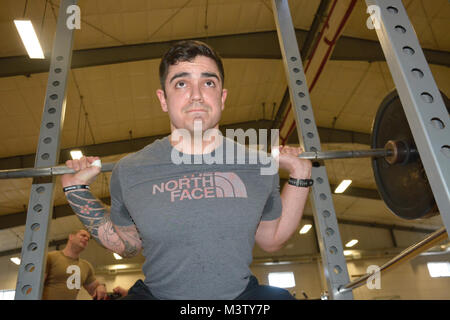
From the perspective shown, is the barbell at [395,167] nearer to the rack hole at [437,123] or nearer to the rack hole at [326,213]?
the rack hole at [326,213]

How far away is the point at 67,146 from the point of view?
7.43m

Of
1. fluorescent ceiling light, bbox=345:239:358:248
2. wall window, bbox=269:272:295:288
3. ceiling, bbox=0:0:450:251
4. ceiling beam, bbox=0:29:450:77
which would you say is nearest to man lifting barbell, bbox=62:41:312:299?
ceiling, bbox=0:0:450:251

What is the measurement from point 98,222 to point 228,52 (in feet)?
17.2

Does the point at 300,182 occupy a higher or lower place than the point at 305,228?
lower

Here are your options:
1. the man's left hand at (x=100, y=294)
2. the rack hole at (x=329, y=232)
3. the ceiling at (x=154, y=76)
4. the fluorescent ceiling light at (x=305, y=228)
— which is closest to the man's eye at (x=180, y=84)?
the rack hole at (x=329, y=232)

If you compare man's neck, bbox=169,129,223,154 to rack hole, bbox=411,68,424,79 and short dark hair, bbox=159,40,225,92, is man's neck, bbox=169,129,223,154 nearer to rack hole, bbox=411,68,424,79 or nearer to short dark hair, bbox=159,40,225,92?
short dark hair, bbox=159,40,225,92

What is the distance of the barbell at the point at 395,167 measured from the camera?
1307 mm

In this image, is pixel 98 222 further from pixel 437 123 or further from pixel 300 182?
pixel 437 123

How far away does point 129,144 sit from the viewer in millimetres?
7934

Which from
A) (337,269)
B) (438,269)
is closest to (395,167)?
(337,269)

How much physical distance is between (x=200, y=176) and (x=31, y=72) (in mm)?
5089

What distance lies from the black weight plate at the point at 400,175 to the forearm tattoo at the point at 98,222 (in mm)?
1106

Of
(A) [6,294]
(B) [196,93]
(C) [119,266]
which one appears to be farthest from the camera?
(C) [119,266]
